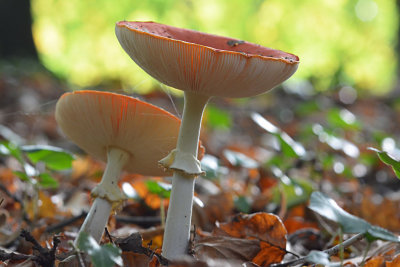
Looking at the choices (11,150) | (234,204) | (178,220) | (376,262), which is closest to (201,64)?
(178,220)

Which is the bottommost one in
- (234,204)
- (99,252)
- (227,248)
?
(234,204)

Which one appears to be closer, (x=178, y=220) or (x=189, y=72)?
(x=189, y=72)

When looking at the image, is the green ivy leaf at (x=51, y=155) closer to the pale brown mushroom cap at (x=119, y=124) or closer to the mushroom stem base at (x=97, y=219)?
the pale brown mushroom cap at (x=119, y=124)

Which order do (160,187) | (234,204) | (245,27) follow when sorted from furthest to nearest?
(245,27) → (234,204) → (160,187)

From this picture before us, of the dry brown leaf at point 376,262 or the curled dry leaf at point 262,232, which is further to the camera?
the curled dry leaf at point 262,232

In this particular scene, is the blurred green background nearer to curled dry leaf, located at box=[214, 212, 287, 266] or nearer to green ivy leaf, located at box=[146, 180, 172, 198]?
green ivy leaf, located at box=[146, 180, 172, 198]

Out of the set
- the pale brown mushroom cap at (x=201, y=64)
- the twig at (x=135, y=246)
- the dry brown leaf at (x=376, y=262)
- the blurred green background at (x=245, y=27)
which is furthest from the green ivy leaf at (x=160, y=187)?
the blurred green background at (x=245, y=27)

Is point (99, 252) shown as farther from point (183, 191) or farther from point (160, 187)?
point (160, 187)
